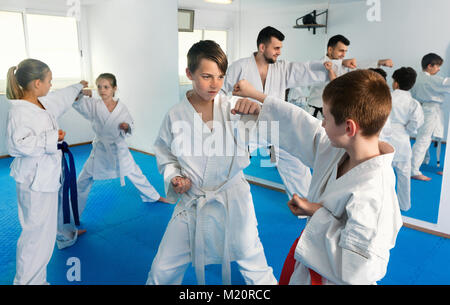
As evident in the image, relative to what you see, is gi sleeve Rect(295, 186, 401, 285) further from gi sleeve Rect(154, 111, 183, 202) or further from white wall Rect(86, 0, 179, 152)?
white wall Rect(86, 0, 179, 152)

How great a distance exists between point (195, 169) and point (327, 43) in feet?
7.83

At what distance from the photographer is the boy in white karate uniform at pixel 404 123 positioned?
9.49ft

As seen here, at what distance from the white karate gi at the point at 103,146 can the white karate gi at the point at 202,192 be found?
59.6 inches

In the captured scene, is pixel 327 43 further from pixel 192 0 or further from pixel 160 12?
pixel 160 12

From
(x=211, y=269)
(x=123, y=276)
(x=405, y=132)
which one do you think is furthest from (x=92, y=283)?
(x=405, y=132)

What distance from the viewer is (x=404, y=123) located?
2984 millimetres

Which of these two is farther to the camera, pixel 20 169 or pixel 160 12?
pixel 160 12

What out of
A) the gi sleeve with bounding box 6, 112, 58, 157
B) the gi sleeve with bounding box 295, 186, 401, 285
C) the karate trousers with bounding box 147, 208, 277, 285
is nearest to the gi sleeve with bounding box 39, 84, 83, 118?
the gi sleeve with bounding box 6, 112, 58, 157

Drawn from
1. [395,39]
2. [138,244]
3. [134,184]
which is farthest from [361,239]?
[134,184]

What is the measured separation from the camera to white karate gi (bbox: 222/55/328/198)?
10.2 ft

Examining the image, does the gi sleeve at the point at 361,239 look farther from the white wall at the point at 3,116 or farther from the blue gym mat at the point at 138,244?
the white wall at the point at 3,116

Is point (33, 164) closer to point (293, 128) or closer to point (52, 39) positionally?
point (293, 128)

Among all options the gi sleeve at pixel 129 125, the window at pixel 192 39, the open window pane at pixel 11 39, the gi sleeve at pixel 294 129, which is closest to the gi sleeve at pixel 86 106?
the gi sleeve at pixel 129 125

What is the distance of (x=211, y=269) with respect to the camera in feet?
7.91
